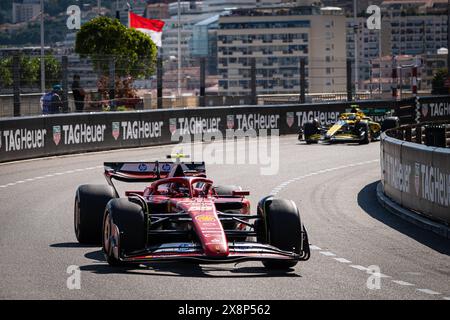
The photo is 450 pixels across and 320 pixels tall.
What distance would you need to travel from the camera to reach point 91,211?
44.4 feet

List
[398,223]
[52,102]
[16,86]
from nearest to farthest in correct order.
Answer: [398,223], [16,86], [52,102]

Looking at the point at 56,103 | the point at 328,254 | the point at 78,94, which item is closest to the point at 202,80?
the point at 78,94

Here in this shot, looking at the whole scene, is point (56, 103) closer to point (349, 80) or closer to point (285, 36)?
point (349, 80)

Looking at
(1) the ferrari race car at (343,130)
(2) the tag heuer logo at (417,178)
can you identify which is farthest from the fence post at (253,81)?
(2) the tag heuer logo at (417,178)

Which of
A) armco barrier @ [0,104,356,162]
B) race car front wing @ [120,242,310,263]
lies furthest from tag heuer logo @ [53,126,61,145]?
race car front wing @ [120,242,310,263]

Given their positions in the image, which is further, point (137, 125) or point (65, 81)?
point (137, 125)

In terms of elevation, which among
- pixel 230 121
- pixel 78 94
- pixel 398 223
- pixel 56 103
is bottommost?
pixel 398 223

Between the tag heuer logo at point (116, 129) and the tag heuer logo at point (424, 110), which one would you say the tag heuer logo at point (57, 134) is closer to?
the tag heuer logo at point (116, 129)

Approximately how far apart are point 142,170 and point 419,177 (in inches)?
157

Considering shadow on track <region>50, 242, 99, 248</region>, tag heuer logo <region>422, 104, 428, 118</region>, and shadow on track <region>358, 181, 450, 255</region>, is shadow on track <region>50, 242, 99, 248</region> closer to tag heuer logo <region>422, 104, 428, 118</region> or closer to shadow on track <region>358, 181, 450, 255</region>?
shadow on track <region>358, 181, 450, 255</region>

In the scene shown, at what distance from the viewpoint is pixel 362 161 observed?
29.1 metres

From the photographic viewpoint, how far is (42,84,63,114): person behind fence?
29.6 m

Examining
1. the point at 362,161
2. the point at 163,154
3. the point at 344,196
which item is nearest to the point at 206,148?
the point at 163,154
